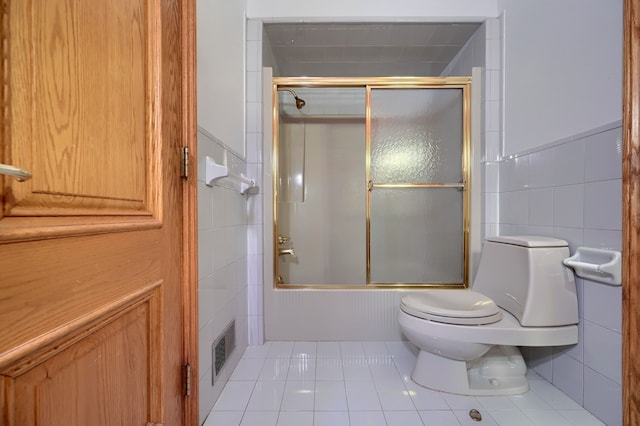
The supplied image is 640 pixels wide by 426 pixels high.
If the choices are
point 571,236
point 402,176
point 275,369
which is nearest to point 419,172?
point 402,176

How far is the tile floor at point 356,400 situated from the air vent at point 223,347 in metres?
0.13

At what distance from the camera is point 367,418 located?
4.04 ft

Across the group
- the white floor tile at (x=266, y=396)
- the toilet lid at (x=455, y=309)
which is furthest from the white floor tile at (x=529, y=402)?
the white floor tile at (x=266, y=396)

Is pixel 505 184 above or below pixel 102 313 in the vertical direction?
above

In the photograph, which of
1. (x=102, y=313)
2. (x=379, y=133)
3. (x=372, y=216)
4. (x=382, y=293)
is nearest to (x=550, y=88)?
(x=379, y=133)

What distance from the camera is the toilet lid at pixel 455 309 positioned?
1.32 m

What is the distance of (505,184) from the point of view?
6.12ft

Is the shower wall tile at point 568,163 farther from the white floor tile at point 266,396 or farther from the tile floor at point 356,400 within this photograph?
the white floor tile at point 266,396

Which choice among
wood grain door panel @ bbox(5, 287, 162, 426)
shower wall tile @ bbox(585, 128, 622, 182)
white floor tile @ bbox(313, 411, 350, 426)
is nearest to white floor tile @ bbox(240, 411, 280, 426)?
white floor tile @ bbox(313, 411, 350, 426)

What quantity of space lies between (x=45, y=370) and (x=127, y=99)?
1.82ft

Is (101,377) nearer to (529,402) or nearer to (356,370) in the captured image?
(356,370)

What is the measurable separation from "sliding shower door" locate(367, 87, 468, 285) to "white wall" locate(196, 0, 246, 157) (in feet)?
2.95

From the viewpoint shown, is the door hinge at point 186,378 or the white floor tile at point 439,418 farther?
the white floor tile at point 439,418

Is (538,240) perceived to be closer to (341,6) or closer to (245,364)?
(245,364)
